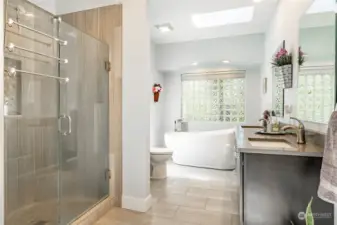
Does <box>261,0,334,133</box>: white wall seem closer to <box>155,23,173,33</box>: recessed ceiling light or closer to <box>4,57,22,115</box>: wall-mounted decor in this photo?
<box>155,23,173,33</box>: recessed ceiling light

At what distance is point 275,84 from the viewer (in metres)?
3.11

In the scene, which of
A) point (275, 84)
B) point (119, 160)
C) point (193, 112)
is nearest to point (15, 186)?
point (119, 160)

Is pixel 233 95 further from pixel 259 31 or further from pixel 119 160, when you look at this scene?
pixel 119 160

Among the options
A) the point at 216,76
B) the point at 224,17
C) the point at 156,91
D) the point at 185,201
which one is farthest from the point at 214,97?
the point at 185,201

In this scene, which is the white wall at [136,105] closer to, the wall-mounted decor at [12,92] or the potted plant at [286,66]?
the wall-mounted decor at [12,92]

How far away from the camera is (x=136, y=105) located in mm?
2480

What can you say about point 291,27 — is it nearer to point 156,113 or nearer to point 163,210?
point 163,210

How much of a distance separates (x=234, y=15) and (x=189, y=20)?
0.72 m

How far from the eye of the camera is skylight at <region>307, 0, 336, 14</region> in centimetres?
143

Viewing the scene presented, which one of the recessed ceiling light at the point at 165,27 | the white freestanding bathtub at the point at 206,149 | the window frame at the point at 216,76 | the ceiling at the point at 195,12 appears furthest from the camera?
the window frame at the point at 216,76

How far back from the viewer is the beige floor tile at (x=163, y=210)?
7.72 ft

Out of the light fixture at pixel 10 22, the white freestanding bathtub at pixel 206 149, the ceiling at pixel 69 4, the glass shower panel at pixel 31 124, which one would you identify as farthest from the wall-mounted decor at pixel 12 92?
the white freestanding bathtub at pixel 206 149

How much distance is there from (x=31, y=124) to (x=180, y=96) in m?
3.92

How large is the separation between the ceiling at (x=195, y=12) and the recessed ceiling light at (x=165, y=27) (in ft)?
0.24
